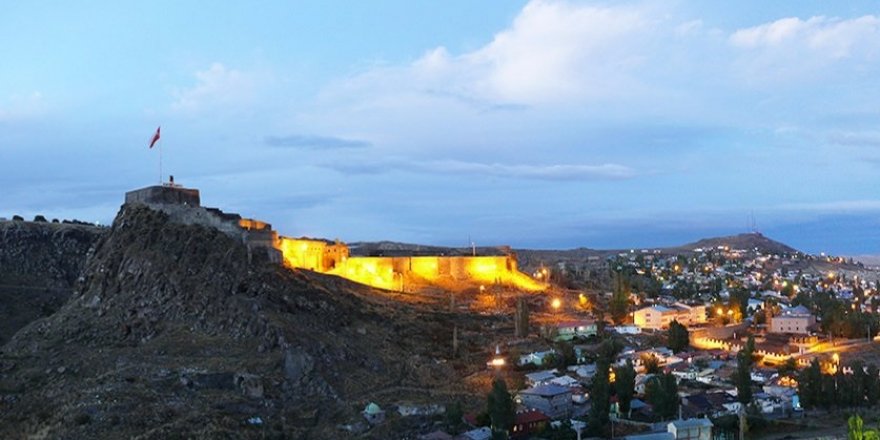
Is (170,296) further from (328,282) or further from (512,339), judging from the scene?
(512,339)

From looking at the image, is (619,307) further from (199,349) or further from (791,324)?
(199,349)

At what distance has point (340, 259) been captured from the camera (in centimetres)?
7206

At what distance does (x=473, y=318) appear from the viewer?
63.7 m

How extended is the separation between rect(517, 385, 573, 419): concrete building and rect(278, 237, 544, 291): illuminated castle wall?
24.8m

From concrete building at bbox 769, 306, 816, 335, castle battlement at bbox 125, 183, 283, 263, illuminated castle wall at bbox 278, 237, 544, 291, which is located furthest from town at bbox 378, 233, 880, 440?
castle battlement at bbox 125, 183, 283, 263

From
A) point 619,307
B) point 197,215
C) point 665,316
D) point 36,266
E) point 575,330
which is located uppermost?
point 197,215

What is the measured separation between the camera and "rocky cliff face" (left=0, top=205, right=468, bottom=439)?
37594mm

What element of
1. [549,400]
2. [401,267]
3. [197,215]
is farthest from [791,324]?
[197,215]

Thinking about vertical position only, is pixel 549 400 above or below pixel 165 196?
below

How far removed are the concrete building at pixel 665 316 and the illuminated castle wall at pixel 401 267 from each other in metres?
12.4

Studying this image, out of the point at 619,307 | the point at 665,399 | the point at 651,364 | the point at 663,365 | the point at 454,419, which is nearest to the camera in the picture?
the point at 454,419

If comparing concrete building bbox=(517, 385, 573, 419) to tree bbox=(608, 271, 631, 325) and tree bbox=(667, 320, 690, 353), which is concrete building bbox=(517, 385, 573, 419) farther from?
tree bbox=(608, 271, 631, 325)

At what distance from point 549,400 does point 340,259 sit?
32.5m

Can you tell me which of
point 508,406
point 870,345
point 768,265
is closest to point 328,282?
point 508,406
